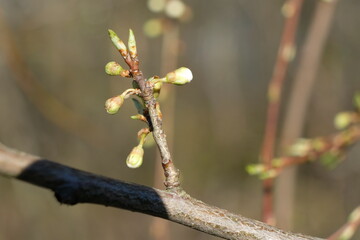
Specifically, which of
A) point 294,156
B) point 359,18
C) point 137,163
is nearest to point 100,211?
point 359,18

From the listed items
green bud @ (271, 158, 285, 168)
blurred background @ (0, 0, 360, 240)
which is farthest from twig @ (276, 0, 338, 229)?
blurred background @ (0, 0, 360, 240)

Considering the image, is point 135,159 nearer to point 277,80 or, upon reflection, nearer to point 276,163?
point 276,163

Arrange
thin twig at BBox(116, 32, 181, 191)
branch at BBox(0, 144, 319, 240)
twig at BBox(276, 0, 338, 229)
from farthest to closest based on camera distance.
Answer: twig at BBox(276, 0, 338, 229), thin twig at BBox(116, 32, 181, 191), branch at BBox(0, 144, 319, 240)

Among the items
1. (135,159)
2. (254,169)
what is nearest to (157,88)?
(135,159)

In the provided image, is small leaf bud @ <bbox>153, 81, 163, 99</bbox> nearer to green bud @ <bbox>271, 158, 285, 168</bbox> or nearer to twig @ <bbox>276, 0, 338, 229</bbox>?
green bud @ <bbox>271, 158, 285, 168</bbox>

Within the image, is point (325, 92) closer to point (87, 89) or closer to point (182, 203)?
point (87, 89)
